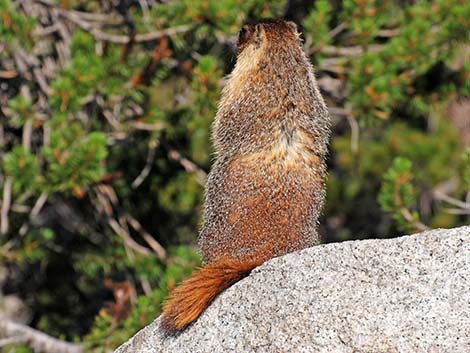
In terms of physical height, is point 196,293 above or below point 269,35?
below

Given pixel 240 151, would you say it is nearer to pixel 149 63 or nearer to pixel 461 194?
pixel 149 63

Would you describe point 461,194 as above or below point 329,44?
below

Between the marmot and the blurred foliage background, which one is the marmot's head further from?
the blurred foliage background

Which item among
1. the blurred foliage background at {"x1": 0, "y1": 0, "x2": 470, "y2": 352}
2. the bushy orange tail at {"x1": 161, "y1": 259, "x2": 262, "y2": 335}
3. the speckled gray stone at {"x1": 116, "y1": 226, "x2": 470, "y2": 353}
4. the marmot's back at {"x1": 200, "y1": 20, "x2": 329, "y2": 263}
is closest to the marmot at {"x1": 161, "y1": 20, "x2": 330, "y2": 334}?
the marmot's back at {"x1": 200, "y1": 20, "x2": 329, "y2": 263}

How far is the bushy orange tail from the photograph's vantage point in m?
3.70

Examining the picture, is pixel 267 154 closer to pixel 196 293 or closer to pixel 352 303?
pixel 196 293

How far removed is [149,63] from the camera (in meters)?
6.30

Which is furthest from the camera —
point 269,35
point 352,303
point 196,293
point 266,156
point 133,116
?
point 133,116

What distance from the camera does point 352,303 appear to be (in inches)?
134

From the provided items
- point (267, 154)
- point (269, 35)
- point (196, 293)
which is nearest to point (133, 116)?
point (269, 35)

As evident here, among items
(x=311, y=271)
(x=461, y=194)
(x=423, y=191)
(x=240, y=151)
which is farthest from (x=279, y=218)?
(x=423, y=191)

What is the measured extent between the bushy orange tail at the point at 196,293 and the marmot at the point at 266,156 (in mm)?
187

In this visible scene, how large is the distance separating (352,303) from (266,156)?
1.11m

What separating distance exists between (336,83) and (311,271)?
12.9 feet
